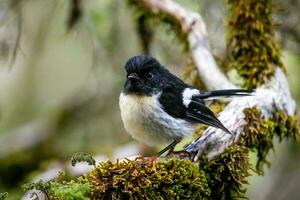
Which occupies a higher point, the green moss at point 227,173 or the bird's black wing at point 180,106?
the bird's black wing at point 180,106

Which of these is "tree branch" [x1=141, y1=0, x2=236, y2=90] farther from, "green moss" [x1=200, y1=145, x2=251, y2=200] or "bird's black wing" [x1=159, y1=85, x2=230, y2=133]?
"green moss" [x1=200, y1=145, x2=251, y2=200]

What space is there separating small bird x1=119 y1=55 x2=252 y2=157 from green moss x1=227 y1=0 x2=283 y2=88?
2.22ft

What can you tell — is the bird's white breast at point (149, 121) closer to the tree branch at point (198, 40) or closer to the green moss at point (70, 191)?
the tree branch at point (198, 40)

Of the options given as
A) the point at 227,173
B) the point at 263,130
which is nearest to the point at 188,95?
the point at 263,130

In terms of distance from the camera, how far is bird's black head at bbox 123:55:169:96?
170 inches

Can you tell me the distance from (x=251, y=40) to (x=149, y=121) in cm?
143

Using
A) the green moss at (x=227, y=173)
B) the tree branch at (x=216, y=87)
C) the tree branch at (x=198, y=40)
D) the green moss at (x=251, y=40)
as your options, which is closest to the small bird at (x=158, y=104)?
the tree branch at (x=216, y=87)

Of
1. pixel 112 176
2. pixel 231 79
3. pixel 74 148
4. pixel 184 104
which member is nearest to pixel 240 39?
pixel 231 79

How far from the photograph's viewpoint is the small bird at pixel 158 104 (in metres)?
4.30

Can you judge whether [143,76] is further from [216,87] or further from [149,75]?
[216,87]

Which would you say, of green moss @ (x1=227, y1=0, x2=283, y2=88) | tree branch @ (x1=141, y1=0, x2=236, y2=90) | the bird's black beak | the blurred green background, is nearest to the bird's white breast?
the bird's black beak

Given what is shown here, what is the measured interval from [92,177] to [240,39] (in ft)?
8.09

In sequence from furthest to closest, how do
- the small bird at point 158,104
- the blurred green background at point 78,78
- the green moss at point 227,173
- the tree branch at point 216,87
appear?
the blurred green background at point 78,78 < the small bird at point 158,104 < the tree branch at point 216,87 < the green moss at point 227,173

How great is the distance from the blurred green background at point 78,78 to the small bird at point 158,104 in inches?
49.0
